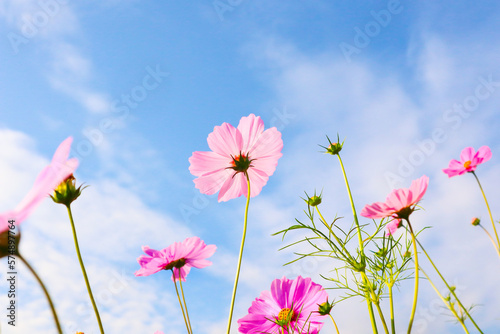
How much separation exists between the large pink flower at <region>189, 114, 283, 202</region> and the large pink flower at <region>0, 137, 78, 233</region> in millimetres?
627

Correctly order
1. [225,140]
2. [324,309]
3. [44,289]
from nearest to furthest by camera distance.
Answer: [44,289]
[324,309]
[225,140]

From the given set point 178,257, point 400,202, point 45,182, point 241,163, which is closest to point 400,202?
point 400,202

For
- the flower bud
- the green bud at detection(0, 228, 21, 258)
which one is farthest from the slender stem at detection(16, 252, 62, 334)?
the flower bud

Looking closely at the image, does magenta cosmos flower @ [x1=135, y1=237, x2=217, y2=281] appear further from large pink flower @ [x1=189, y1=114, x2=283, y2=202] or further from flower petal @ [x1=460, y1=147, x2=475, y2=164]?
flower petal @ [x1=460, y1=147, x2=475, y2=164]

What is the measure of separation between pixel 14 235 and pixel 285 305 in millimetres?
705

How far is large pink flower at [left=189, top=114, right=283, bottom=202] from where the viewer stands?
1002 mm

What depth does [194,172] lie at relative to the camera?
3.33 ft

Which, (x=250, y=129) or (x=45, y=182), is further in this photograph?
(x=250, y=129)

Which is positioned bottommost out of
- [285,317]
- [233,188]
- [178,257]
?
[285,317]

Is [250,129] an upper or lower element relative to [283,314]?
upper

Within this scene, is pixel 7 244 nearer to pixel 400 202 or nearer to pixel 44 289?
pixel 44 289

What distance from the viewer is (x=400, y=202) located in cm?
78

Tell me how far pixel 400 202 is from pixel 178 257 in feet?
1.78

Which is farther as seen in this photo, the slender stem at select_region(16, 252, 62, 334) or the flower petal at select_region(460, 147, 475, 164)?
the flower petal at select_region(460, 147, 475, 164)
